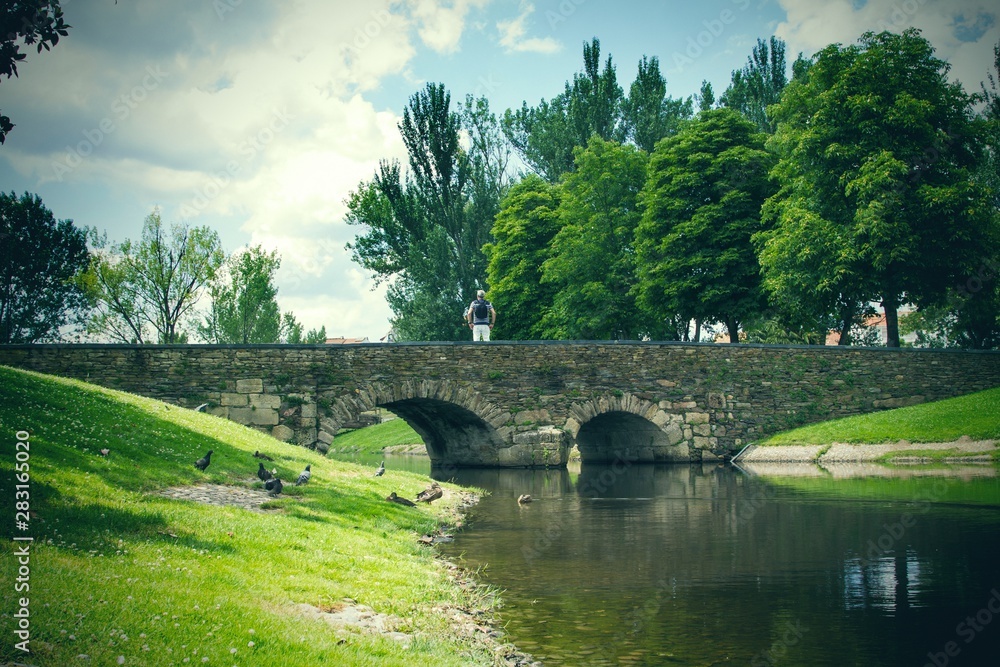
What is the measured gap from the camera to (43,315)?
63.5m

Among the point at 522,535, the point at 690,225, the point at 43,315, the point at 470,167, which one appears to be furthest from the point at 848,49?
the point at 43,315

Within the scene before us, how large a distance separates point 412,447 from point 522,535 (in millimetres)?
38084

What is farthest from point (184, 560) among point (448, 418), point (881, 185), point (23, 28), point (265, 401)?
point (881, 185)

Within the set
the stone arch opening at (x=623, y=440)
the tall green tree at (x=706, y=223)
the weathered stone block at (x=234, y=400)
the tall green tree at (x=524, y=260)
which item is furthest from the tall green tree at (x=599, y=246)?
the weathered stone block at (x=234, y=400)

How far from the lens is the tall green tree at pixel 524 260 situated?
171ft

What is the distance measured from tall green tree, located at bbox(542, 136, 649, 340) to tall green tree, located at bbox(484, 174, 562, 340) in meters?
3.04

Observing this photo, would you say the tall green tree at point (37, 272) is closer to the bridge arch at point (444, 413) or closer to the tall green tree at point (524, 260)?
the tall green tree at point (524, 260)

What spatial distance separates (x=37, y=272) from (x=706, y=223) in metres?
47.6

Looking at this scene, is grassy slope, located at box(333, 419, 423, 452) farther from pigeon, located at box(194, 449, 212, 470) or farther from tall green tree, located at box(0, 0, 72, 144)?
tall green tree, located at box(0, 0, 72, 144)

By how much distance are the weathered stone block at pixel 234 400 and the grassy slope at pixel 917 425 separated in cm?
2042

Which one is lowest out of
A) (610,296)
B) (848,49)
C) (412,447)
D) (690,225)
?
(412,447)

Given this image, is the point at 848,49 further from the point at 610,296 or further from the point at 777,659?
the point at 777,659

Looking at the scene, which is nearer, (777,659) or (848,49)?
(777,659)

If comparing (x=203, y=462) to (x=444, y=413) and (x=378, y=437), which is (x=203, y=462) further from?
(x=378, y=437)
